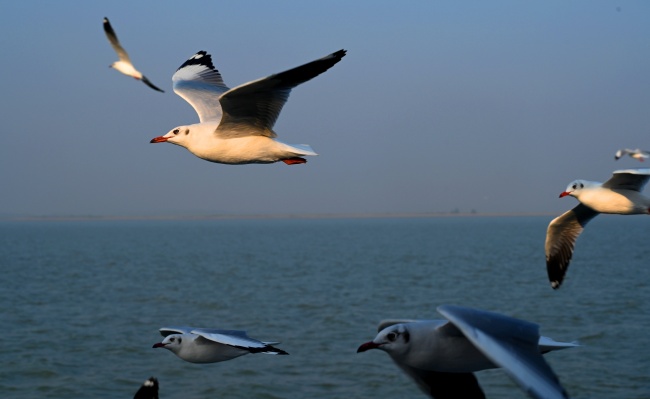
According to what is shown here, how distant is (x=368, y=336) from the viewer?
113ft

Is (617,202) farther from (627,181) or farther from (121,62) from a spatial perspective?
(121,62)

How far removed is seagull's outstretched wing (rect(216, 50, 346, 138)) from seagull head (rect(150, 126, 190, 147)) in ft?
1.14

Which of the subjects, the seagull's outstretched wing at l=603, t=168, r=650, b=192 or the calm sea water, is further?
the calm sea water

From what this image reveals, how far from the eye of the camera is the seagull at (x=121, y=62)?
6102mm

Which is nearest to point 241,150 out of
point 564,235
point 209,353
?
point 209,353

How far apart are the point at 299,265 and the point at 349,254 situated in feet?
66.3

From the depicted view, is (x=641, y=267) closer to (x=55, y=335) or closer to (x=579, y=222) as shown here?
(x=55, y=335)

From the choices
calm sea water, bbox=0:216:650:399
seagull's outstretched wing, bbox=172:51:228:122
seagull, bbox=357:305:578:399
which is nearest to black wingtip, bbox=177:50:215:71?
seagull's outstretched wing, bbox=172:51:228:122

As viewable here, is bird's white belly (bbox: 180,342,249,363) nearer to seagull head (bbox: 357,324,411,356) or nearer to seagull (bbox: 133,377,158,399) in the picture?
seagull (bbox: 133,377,158,399)

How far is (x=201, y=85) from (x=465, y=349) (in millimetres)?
6610

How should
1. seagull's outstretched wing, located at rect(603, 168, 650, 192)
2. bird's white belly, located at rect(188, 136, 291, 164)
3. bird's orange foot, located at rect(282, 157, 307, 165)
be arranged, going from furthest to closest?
seagull's outstretched wing, located at rect(603, 168, 650, 192) < bird's orange foot, located at rect(282, 157, 307, 165) < bird's white belly, located at rect(188, 136, 291, 164)

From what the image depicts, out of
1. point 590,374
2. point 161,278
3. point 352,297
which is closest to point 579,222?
point 590,374

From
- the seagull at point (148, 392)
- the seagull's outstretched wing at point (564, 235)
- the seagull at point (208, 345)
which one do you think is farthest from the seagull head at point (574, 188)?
the seagull at point (148, 392)

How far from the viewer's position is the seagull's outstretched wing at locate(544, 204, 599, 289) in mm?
12859
